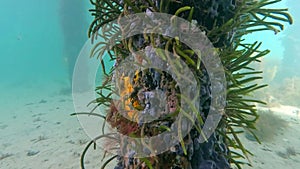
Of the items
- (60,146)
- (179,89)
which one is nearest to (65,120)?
(60,146)

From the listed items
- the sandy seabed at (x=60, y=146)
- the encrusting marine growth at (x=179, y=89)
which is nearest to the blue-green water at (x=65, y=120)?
the sandy seabed at (x=60, y=146)

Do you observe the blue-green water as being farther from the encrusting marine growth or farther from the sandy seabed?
the encrusting marine growth

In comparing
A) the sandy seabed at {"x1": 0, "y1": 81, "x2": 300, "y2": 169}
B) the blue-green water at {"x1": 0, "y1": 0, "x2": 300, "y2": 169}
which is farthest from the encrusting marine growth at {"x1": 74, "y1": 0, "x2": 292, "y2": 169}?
the sandy seabed at {"x1": 0, "y1": 81, "x2": 300, "y2": 169}

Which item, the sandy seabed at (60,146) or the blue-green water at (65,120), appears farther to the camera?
the blue-green water at (65,120)

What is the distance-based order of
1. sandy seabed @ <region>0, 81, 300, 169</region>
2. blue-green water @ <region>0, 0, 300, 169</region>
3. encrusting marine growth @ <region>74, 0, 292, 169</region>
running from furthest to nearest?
blue-green water @ <region>0, 0, 300, 169</region>, sandy seabed @ <region>0, 81, 300, 169</region>, encrusting marine growth @ <region>74, 0, 292, 169</region>

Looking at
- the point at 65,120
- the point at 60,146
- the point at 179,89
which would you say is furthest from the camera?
the point at 65,120

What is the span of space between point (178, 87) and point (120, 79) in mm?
757

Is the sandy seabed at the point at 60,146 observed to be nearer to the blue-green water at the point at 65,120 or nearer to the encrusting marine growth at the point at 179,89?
the blue-green water at the point at 65,120

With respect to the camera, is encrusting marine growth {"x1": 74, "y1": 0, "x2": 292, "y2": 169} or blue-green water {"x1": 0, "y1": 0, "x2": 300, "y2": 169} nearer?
encrusting marine growth {"x1": 74, "y1": 0, "x2": 292, "y2": 169}

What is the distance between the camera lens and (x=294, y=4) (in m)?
32.9

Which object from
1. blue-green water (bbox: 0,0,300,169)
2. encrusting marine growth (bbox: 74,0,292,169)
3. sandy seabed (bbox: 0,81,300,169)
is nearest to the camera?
encrusting marine growth (bbox: 74,0,292,169)

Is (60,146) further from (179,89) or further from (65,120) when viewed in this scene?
(179,89)

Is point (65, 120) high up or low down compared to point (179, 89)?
down

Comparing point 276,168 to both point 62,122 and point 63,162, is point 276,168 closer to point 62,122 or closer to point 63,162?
point 63,162
